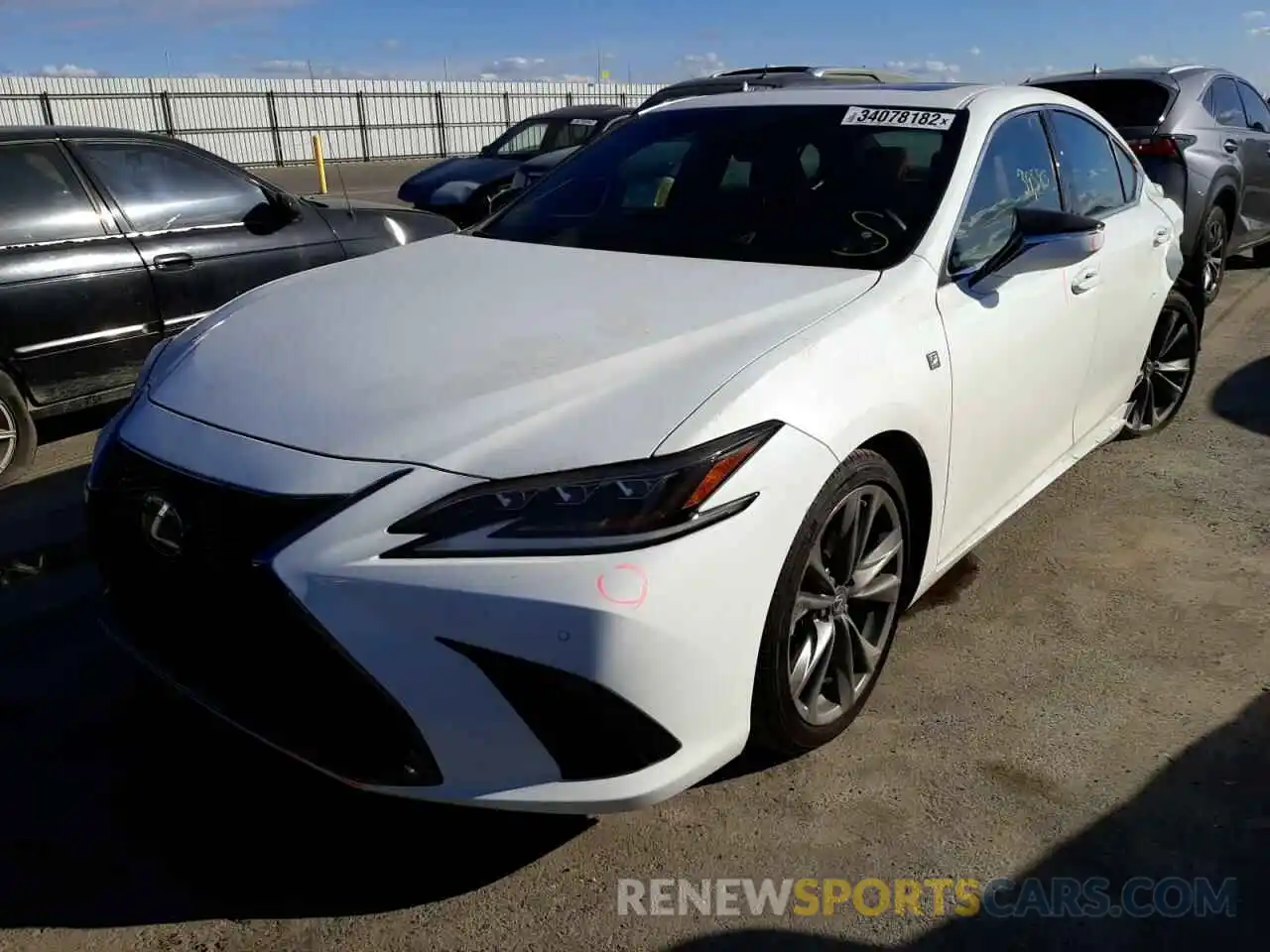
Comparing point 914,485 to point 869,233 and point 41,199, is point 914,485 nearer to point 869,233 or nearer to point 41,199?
point 869,233

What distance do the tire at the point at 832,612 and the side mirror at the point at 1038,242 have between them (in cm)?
79

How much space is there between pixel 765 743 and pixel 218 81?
3112 centimetres

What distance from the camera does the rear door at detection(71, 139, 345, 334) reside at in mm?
4965

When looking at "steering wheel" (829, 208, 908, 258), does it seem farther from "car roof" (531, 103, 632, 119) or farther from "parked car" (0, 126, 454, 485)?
"car roof" (531, 103, 632, 119)

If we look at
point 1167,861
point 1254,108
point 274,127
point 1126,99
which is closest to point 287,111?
point 274,127

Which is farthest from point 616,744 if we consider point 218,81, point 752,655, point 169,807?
point 218,81

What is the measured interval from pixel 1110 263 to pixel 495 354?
2.49 metres

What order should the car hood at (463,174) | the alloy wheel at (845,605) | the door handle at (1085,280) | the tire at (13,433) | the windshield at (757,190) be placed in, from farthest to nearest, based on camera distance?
the car hood at (463,174), the tire at (13,433), the door handle at (1085,280), the windshield at (757,190), the alloy wheel at (845,605)

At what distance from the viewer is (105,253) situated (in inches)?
188

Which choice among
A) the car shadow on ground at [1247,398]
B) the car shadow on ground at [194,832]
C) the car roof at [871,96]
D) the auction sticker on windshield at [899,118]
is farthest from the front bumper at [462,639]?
the car shadow on ground at [1247,398]

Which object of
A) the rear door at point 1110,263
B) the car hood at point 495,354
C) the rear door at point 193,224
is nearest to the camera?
the car hood at point 495,354

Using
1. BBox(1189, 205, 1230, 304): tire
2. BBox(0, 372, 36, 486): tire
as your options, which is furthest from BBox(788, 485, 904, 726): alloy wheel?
BBox(1189, 205, 1230, 304): tire

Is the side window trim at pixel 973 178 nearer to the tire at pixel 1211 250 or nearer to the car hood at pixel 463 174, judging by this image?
the tire at pixel 1211 250

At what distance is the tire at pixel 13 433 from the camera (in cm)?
448
